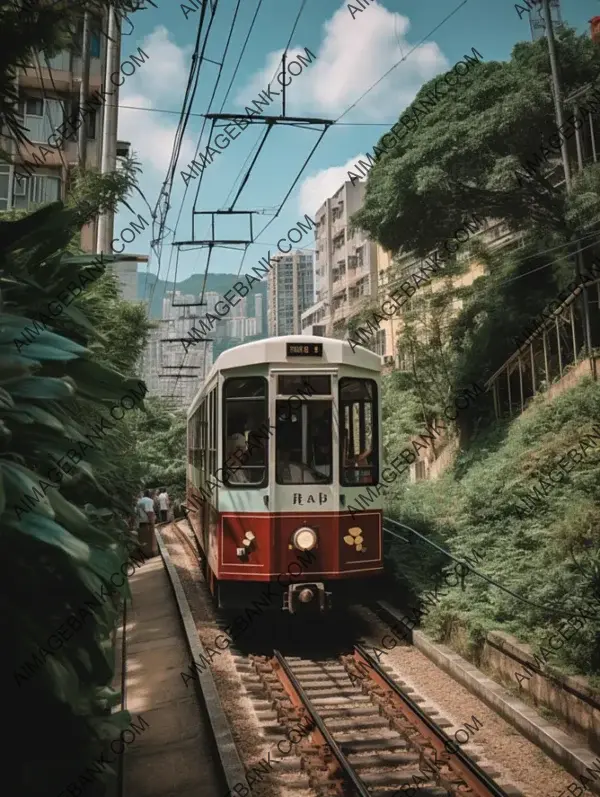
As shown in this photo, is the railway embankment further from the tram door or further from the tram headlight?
the tram door

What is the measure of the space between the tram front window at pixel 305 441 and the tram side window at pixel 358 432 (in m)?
0.18

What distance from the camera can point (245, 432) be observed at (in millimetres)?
7652

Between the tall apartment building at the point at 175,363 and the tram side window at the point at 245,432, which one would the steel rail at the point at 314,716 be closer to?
the tram side window at the point at 245,432

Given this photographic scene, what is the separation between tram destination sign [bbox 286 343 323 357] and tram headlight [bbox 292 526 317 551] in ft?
5.99

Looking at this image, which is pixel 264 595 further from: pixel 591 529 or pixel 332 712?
pixel 591 529

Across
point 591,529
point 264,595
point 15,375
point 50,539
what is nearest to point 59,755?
point 50,539

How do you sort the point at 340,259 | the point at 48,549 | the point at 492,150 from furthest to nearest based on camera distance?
1. the point at 340,259
2. the point at 492,150
3. the point at 48,549

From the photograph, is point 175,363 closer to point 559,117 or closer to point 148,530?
point 148,530

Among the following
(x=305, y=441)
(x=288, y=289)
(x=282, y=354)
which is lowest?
(x=305, y=441)

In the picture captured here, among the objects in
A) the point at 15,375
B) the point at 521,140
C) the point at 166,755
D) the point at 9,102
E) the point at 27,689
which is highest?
the point at 521,140

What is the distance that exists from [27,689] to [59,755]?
10.3 inches

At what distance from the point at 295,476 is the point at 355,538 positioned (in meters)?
0.93

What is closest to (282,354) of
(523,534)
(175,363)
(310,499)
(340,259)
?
(310,499)

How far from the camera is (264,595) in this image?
292 inches
